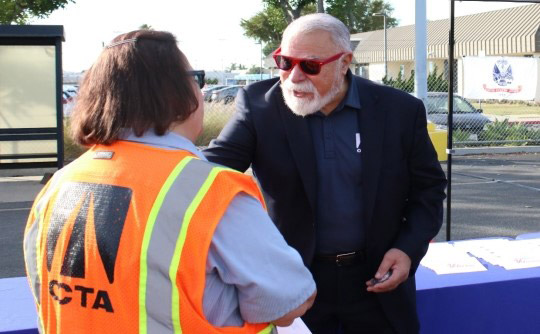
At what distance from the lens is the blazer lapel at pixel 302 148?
2.28m

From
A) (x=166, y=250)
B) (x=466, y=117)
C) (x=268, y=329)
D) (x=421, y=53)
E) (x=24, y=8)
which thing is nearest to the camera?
(x=166, y=250)

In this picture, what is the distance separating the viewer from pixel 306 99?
7.70 ft

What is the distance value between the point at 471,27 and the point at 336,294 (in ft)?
114

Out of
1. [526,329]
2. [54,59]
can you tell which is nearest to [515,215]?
[526,329]

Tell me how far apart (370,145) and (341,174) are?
0.14 m

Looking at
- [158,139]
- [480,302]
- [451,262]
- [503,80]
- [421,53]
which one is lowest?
[480,302]

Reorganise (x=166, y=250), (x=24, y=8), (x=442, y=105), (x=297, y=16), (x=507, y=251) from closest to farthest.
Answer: (x=166, y=250), (x=507, y=251), (x=442, y=105), (x=24, y=8), (x=297, y=16)

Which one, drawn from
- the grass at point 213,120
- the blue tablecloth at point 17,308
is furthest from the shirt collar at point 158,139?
the grass at point 213,120

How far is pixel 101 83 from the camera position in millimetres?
1468

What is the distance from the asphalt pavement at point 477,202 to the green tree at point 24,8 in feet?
16.4

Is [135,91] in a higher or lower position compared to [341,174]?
higher

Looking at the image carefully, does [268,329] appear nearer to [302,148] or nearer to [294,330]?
[294,330]

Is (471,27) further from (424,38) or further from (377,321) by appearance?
(377,321)

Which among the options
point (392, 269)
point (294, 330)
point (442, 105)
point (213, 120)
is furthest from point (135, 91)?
point (213, 120)
